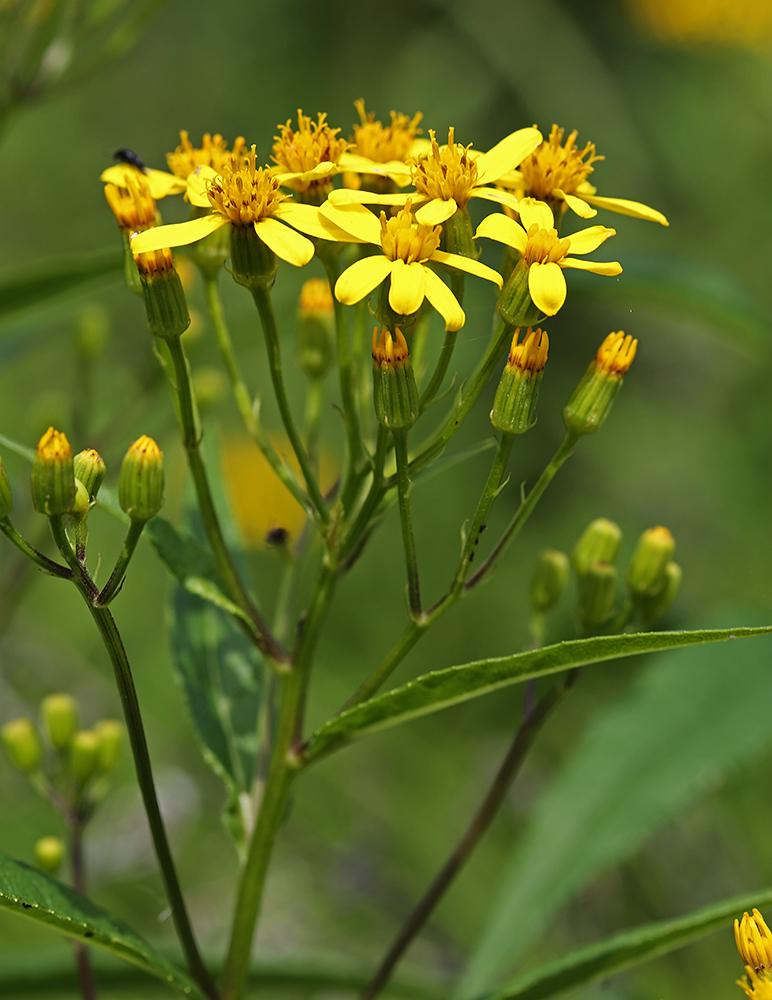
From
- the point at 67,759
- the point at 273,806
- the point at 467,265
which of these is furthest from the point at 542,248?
the point at 67,759

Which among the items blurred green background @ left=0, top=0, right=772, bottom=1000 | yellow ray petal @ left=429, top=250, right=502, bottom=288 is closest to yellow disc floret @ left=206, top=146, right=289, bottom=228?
yellow ray petal @ left=429, top=250, right=502, bottom=288

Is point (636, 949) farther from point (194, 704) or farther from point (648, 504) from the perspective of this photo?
point (648, 504)

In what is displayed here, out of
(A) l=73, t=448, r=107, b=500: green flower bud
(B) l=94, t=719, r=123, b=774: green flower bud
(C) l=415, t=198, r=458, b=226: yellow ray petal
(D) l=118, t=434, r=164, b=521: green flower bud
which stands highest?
(C) l=415, t=198, r=458, b=226: yellow ray petal

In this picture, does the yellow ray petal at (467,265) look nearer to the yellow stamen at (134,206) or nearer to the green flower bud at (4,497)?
the yellow stamen at (134,206)

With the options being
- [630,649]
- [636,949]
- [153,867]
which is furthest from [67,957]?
[153,867]

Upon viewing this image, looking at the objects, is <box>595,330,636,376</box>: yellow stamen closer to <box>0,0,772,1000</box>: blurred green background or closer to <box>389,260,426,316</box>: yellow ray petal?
<box>389,260,426,316</box>: yellow ray petal

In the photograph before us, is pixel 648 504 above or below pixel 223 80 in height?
below
